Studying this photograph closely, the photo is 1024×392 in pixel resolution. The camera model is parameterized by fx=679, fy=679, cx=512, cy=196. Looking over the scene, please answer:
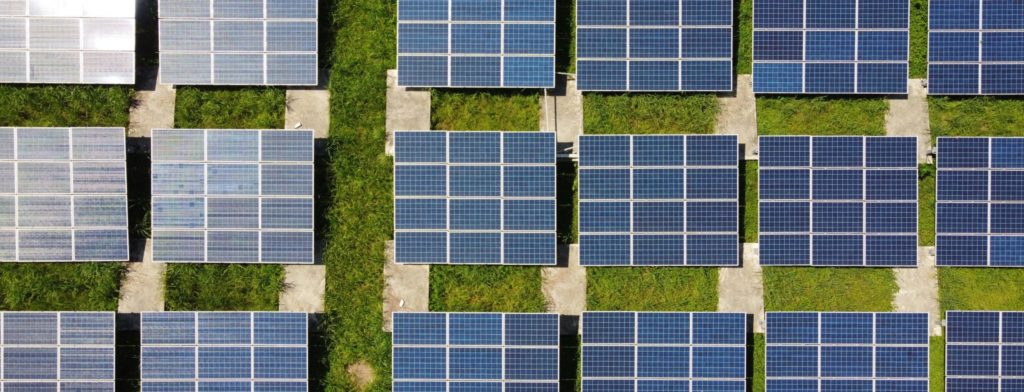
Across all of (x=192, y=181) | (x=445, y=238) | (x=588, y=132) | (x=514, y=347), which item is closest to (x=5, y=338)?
(x=192, y=181)

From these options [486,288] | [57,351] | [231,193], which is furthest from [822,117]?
[57,351]

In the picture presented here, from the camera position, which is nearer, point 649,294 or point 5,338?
point 5,338

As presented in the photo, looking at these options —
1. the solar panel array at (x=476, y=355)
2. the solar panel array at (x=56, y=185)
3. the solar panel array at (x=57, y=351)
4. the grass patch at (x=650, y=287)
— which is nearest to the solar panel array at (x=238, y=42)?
the solar panel array at (x=56, y=185)

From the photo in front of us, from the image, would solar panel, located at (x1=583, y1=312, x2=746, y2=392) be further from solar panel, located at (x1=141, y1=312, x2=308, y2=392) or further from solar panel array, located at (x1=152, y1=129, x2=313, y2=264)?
solar panel array, located at (x1=152, y1=129, x2=313, y2=264)

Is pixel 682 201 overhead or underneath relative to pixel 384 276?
overhead

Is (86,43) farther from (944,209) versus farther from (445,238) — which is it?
(944,209)

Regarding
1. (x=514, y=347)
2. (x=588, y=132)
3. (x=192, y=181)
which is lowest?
(x=514, y=347)

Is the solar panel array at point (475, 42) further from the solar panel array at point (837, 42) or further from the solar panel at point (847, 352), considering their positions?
the solar panel at point (847, 352)
